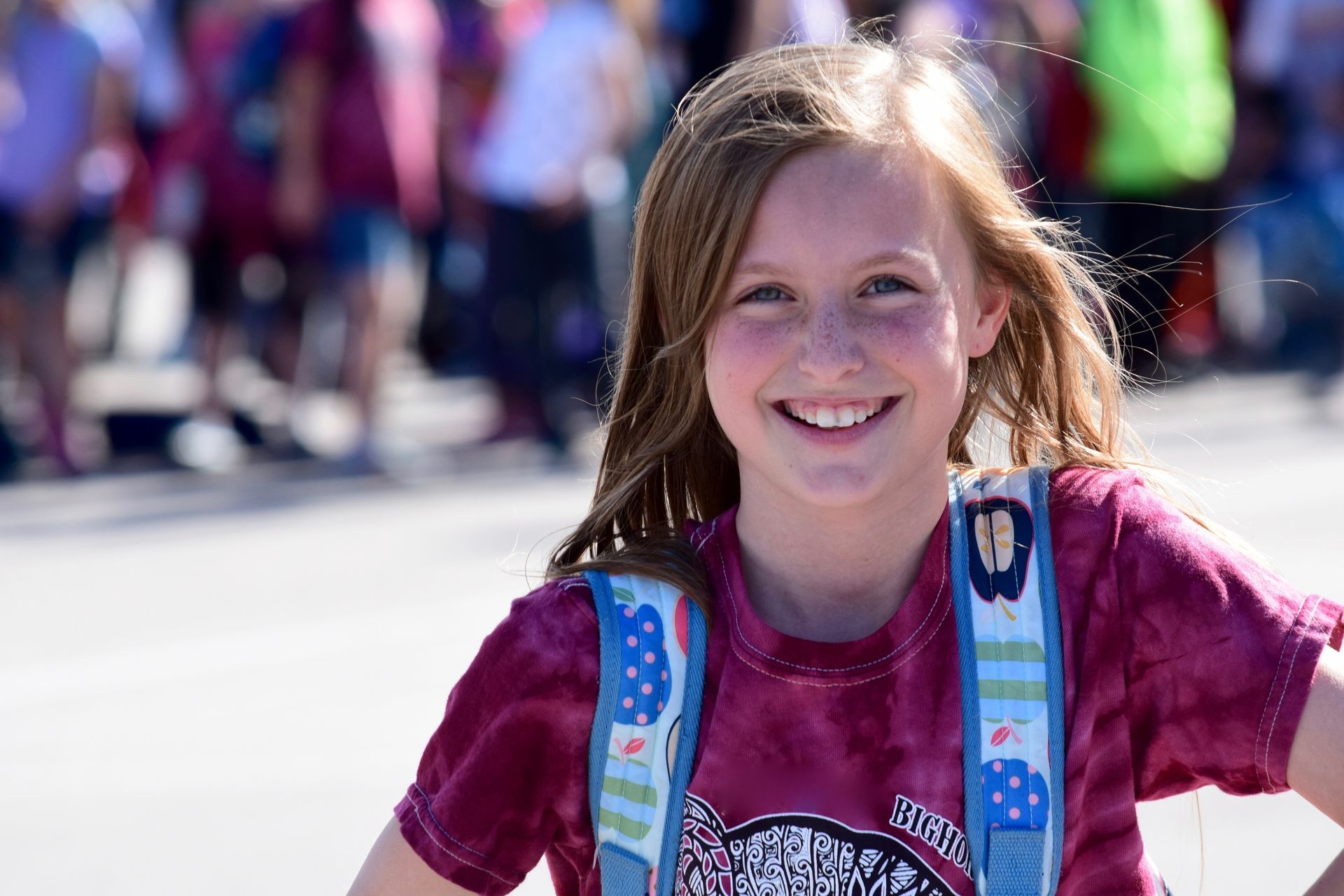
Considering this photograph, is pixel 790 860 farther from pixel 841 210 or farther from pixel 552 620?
pixel 841 210

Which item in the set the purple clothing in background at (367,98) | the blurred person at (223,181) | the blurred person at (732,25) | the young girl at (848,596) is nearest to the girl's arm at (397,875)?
the young girl at (848,596)

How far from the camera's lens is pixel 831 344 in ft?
5.95

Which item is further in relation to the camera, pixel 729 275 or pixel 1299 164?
pixel 1299 164

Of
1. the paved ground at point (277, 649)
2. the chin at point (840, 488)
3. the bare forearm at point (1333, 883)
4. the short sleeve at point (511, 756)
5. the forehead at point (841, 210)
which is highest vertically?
the forehead at point (841, 210)

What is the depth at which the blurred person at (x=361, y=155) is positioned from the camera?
684 cm

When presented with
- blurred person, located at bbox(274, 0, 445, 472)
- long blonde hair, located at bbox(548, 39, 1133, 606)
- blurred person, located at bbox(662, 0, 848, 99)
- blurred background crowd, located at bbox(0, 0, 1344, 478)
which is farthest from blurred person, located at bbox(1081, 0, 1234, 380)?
long blonde hair, located at bbox(548, 39, 1133, 606)

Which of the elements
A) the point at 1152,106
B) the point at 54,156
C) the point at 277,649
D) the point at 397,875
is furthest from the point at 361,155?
the point at 397,875

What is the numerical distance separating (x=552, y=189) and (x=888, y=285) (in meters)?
5.27

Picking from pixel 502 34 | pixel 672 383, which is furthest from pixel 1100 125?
pixel 672 383

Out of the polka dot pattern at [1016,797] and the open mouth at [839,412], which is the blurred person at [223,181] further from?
the polka dot pattern at [1016,797]

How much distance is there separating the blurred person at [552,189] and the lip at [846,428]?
4918 millimetres

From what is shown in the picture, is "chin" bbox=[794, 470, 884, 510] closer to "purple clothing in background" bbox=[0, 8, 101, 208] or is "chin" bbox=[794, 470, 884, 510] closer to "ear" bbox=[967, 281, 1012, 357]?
"ear" bbox=[967, 281, 1012, 357]

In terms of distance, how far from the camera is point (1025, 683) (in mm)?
1720

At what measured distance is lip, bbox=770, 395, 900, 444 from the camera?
73.2 inches
